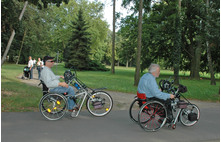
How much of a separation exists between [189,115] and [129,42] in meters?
25.9

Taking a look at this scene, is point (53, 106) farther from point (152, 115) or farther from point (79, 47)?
point (79, 47)

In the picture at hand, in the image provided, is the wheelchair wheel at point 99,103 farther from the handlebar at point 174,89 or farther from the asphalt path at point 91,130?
the handlebar at point 174,89

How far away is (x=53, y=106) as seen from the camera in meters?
6.10

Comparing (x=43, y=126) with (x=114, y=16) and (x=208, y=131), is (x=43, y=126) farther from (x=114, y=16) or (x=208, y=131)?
(x=114, y=16)

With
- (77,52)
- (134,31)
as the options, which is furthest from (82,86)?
(77,52)

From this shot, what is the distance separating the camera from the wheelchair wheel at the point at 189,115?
5570 mm

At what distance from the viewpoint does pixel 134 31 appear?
28.0 meters

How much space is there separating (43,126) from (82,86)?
1.51 metres

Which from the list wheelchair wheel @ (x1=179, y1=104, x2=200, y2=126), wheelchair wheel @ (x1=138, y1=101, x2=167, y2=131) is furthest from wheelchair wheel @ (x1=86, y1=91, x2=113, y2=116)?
wheelchair wheel @ (x1=179, y1=104, x2=200, y2=126)

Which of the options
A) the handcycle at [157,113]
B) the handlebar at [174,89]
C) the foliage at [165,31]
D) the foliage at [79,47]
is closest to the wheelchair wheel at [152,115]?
the handcycle at [157,113]

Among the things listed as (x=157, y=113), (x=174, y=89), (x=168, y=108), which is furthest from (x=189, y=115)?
(x=157, y=113)

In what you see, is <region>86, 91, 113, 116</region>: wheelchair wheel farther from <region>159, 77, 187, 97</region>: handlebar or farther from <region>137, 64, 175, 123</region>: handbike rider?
<region>159, 77, 187, 97</region>: handlebar

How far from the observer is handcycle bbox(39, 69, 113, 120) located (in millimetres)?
6047

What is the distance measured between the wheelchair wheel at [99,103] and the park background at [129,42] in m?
2.01
